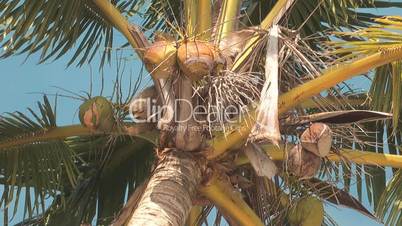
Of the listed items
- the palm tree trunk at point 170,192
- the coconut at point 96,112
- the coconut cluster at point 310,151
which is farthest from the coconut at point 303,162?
the coconut at point 96,112

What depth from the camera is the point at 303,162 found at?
420 cm

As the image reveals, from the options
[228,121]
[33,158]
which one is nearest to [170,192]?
[228,121]

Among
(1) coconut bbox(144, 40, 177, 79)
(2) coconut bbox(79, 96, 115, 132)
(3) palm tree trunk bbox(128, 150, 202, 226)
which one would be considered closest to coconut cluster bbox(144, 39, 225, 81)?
(1) coconut bbox(144, 40, 177, 79)

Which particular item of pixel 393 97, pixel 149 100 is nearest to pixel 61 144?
pixel 149 100

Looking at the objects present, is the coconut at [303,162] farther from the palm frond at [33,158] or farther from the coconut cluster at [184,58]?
the palm frond at [33,158]

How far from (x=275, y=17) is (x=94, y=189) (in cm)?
205

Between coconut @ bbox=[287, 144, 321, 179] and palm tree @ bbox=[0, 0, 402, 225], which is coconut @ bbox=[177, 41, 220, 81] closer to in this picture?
palm tree @ bbox=[0, 0, 402, 225]

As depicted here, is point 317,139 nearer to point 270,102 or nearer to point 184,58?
point 270,102

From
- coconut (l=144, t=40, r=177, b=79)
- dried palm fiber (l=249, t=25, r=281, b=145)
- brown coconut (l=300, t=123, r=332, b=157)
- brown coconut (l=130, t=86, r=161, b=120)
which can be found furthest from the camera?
brown coconut (l=130, t=86, r=161, b=120)

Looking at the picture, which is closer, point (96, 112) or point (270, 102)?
point (270, 102)

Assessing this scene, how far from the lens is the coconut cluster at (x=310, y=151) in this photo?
4109mm

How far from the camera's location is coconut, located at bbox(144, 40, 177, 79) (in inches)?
167

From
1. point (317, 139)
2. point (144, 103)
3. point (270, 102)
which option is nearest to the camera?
point (270, 102)

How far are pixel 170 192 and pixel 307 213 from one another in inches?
34.4
